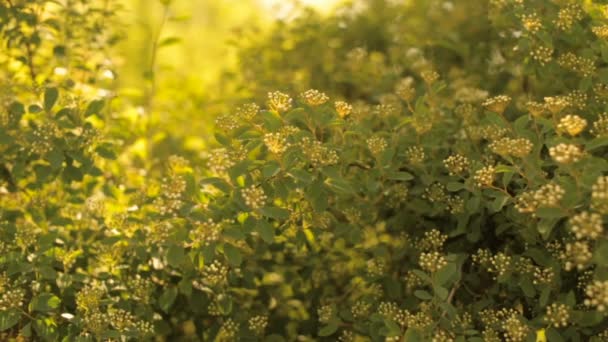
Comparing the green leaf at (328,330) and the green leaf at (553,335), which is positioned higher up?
the green leaf at (553,335)

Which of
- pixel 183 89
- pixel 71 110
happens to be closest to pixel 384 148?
pixel 71 110

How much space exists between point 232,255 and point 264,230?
0.41 ft

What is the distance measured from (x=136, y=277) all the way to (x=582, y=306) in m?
1.43

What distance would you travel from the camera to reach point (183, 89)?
494cm

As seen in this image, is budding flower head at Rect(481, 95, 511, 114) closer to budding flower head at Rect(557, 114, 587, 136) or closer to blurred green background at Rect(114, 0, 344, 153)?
budding flower head at Rect(557, 114, 587, 136)

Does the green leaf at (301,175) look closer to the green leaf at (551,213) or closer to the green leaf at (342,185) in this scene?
the green leaf at (342,185)

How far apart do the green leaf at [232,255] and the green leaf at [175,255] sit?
146 millimetres

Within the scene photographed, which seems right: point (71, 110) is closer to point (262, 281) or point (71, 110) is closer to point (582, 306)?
point (262, 281)

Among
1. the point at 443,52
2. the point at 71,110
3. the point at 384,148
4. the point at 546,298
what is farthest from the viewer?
the point at 443,52

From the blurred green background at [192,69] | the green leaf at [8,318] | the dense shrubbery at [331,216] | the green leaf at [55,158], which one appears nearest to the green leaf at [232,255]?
the dense shrubbery at [331,216]

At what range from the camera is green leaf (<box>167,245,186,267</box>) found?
2.27m

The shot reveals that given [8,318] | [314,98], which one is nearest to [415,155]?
[314,98]

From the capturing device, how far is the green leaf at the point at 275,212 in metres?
2.16

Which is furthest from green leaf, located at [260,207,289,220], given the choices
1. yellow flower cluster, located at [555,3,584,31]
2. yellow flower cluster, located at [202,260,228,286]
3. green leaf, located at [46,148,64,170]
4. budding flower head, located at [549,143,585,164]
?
yellow flower cluster, located at [555,3,584,31]
